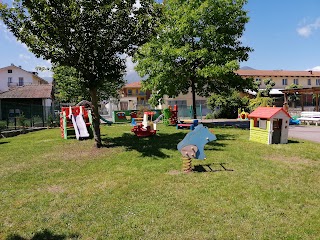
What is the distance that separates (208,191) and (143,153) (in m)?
4.84

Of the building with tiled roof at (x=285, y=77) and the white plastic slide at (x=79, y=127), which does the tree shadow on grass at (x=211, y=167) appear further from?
the building with tiled roof at (x=285, y=77)

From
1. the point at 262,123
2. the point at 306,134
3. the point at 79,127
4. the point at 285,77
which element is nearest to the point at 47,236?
the point at 262,123

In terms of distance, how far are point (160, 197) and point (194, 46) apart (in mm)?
18886

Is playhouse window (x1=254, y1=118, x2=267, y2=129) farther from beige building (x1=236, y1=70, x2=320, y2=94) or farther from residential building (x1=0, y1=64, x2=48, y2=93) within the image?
residential building (x1=0, y1=64, x2=48, y2=93)

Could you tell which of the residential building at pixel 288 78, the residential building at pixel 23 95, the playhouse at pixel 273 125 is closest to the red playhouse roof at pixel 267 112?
the playhouse at pixel 273 125

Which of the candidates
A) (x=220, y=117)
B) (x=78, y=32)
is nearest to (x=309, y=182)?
(x=78, y=32)

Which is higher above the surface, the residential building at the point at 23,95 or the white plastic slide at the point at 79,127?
the residential building at the point at 23,95

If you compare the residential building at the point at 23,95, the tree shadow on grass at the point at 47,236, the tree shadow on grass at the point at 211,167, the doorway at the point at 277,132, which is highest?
the residential building at the point at 23,95

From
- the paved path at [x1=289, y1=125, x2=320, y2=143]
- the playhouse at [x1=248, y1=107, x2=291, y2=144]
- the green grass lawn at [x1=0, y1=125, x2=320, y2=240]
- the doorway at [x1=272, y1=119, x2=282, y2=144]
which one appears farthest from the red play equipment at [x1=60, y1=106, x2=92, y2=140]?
the paved path at [x1=289, y1=125, x2=320, y2=143]

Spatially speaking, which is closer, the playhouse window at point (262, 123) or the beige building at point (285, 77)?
the playhouse window at point (262, 123)

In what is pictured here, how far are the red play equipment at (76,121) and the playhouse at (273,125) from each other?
874 centimetres

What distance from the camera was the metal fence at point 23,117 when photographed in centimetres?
2260

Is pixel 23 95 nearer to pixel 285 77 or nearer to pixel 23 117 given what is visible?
pixel 23 117

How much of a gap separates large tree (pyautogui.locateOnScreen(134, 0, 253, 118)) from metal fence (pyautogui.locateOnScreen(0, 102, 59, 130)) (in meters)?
10.1
